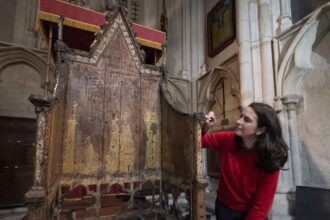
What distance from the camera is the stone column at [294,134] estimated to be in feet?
9.70

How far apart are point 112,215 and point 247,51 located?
3.02 m

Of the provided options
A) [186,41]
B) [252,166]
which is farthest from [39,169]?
[186,41]

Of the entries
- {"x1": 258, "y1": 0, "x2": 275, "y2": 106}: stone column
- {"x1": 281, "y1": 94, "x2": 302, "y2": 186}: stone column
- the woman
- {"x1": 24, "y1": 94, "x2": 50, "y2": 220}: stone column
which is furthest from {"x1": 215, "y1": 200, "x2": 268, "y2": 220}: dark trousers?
{"x1": 258, "y1": 0, "x2": 275, "y2": 106}: stone column

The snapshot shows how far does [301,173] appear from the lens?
2.97m

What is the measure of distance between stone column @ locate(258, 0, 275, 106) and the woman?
7.54 ft

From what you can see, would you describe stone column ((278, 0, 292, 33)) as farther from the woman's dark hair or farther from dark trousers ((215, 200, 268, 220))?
dark trousers ((215, 200, 268, 220))

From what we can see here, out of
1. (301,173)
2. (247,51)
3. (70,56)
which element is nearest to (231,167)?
(70,56)

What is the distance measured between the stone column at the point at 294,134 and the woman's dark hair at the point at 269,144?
87.4 inches

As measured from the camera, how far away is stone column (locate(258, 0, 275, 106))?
10.9 ft

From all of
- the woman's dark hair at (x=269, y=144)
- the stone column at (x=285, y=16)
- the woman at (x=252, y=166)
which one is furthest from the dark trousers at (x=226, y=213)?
the stone column at (x=285, y=16)

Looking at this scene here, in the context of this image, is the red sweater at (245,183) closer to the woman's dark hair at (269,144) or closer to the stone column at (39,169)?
the woman's dark hair at (269,144)

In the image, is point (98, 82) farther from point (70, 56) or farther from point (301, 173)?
point (301, 173)

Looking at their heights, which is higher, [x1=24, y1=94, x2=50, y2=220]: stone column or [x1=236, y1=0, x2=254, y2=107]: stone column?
[x1=236, y1=0, x2=254, y2=107]: stone column

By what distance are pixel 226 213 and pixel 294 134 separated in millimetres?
2304
